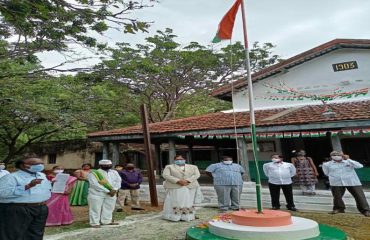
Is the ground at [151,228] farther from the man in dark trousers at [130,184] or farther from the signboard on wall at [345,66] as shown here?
the signboard on wall at [345,66]

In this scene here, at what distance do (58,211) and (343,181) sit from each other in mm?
7341

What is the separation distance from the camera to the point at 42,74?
9.66 m

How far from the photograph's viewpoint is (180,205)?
7879mm

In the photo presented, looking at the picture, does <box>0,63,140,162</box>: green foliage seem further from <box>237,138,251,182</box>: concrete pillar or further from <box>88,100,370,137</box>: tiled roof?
<box>237,138,251,182</box>: concrete pillar

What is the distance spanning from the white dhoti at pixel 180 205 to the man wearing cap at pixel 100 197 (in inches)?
56.5

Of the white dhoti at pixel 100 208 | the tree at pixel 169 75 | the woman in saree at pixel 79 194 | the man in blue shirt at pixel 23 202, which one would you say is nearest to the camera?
the man in blue shirt at pixel 23 202

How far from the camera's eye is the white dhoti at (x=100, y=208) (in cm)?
734

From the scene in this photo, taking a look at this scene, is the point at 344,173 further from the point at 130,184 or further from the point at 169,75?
the point at 169,75

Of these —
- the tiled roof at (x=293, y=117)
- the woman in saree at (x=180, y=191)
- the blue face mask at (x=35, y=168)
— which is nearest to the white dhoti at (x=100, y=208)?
the woman in saree at (x=180, y=191)

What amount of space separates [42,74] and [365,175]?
39.8 feet

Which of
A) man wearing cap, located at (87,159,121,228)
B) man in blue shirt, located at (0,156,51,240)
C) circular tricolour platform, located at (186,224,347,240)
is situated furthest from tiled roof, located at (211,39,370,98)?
man in blue shirt, located at (0,156,51,240)

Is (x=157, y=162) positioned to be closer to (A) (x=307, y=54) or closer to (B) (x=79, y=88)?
(B) (x=79, y=88)

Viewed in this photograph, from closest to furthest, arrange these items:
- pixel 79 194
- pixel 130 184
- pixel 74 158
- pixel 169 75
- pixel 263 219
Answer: pixel 263 219 < pixel 130 184 < pixel 79 194 < pixel 169 75 < pixel 74 158

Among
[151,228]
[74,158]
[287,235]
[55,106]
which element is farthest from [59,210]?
[74,158]
